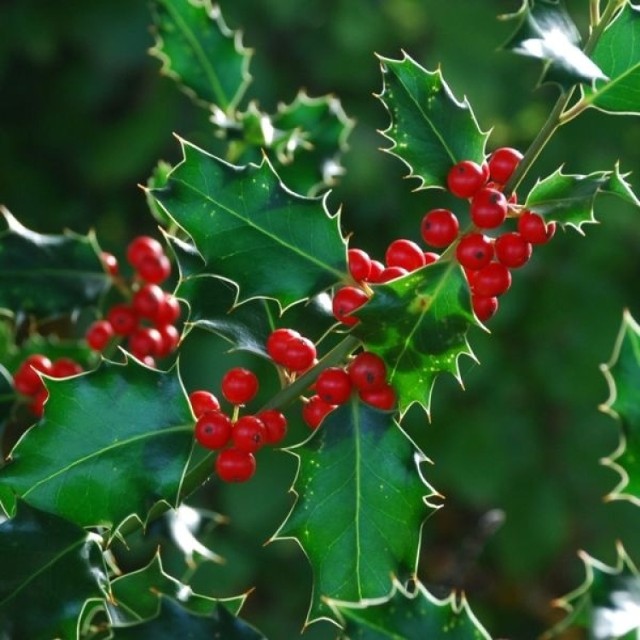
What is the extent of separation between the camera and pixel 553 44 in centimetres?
79

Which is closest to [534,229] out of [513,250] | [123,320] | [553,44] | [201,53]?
[513,250]

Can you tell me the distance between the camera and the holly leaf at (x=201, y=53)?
124 cm

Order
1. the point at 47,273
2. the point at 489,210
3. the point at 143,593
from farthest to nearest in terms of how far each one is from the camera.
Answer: the point at 47,273 → the point at 143,593 → the point at 489,210

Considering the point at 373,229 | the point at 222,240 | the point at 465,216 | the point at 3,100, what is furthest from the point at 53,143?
the point at 222,240

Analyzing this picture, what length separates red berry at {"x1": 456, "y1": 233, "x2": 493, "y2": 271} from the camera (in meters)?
0.79

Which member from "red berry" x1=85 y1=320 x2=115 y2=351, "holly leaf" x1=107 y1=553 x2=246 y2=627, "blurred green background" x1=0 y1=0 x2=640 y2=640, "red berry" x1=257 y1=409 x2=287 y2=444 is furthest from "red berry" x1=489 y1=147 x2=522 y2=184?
"blurred green background" x1=0 y1=0 x2=640 y2=640

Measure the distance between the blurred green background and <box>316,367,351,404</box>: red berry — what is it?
5.49 feet

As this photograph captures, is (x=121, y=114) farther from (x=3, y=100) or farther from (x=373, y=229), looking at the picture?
(x=373, y=229)

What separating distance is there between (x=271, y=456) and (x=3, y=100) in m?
1.12

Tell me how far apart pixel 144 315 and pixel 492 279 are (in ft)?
1.33

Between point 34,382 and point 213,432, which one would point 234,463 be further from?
point 34,382

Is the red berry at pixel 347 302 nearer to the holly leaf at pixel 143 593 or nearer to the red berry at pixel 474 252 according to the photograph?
the red berry at pixel 474 252

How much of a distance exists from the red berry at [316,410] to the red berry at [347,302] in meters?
0.07

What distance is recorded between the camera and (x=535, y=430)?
2709 mm
